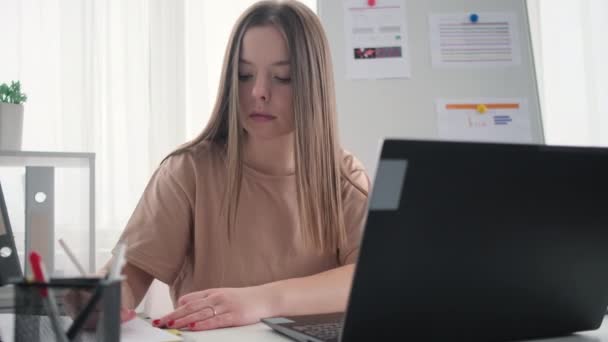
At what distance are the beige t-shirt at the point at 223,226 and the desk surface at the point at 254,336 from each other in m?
0.46

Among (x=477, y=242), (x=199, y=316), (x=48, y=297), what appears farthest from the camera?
(x=199, y=316)

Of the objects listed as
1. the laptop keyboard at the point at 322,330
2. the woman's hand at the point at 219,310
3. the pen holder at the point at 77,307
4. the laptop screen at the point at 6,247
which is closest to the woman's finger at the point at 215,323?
the woman's hand at the point at 219,310

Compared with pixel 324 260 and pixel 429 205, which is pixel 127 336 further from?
pixel 324 260

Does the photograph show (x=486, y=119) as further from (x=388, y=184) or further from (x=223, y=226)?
(x=388, y=184)

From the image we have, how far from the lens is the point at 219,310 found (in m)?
0.92

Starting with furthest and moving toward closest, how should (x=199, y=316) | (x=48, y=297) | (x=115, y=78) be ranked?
1. (x=115, y=78)
2. (x=199, y=316)
3. (x=48, y=297)

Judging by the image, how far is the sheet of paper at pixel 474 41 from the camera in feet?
6.66

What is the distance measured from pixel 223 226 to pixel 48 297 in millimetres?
886

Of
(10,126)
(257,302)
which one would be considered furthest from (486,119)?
(10,126)

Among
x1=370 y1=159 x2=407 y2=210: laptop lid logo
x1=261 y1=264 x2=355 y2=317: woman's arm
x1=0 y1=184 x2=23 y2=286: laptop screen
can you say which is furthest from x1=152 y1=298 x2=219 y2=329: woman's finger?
x1=0 y1=184 x2=23 y2=286: laptop screen

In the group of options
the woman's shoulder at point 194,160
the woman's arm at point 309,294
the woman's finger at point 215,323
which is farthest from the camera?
the woman's shoulder at point 194,160

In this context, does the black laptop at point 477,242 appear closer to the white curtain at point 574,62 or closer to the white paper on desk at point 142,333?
the white paper on desk at point 142,333

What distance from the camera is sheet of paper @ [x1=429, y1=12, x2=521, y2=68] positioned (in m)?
2.03

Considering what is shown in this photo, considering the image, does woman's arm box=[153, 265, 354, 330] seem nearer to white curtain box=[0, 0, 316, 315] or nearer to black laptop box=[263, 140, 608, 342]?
black laptop box=[263, 140, 608, 342]
